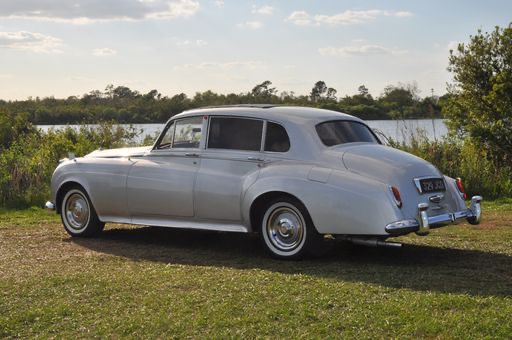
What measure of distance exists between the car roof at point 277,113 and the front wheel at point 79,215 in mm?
1924

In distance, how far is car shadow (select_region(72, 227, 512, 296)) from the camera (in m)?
6.99

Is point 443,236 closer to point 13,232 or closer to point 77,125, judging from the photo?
point 13,232

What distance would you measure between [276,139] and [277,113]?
35 cm

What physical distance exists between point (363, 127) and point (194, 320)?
4086mm

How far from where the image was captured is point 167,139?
372 inches

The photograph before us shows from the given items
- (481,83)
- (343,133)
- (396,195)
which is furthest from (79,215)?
(481,83)

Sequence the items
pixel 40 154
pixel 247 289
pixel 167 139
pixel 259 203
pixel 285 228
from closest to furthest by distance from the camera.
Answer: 1. pixel 247 289
2. pixel 285 228
3. pixel 259 203
4. pixel 167 139
5. pixel 40 154

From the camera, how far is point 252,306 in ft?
20.2

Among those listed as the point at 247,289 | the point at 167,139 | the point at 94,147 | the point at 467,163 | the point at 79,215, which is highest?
the point at 167,139

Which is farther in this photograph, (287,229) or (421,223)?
(287,229)

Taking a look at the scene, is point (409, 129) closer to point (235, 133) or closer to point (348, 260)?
point (235, 133)

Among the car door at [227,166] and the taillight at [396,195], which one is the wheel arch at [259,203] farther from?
the taillight at [396,195]

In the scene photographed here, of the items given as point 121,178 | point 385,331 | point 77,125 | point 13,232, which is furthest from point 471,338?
point 77,125

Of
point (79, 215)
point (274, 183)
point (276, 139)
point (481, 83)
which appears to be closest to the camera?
point (274, 183)
